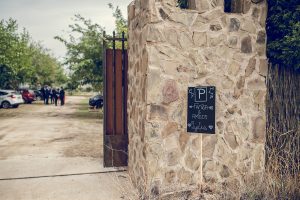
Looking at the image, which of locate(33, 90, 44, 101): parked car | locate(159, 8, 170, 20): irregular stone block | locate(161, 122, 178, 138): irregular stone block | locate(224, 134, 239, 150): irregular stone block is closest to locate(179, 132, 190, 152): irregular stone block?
locate(161, 122, 178, 138): irregular stone block

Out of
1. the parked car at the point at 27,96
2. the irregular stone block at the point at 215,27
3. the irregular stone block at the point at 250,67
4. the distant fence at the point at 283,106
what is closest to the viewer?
the irregular stone block at the point at 215,27

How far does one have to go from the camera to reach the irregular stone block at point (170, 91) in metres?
5.33

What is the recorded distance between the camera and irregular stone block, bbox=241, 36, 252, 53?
18.9 ft

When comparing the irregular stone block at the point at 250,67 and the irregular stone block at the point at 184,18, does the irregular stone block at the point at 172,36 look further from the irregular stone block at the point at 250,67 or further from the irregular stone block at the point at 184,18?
the irregular stone block at the point at 250,67

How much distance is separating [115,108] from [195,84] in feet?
7.52

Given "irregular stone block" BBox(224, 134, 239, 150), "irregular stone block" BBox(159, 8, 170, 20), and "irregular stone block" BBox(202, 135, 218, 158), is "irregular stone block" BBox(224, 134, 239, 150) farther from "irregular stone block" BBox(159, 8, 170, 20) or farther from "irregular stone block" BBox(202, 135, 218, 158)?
"irregular stone block" BBox(159, 8, 170, 20)

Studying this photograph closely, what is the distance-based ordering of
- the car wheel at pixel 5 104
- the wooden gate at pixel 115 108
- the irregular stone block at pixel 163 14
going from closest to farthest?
the irregular stone block at pixel 163 14 < the wooden gate at pixel 115 108 < the car wheel at pixel 5 104

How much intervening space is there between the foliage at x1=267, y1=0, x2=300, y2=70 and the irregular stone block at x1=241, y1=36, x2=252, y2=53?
2.27ft

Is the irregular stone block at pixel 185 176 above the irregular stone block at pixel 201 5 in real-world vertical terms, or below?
below

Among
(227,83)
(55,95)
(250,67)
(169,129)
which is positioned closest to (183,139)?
(169,129)

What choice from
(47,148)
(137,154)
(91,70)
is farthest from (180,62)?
(91,70)

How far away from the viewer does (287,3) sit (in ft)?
20.1

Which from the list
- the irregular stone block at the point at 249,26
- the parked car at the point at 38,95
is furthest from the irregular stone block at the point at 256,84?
the parked car at the point at 38,95

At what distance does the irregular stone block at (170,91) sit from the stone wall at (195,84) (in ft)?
0.05
